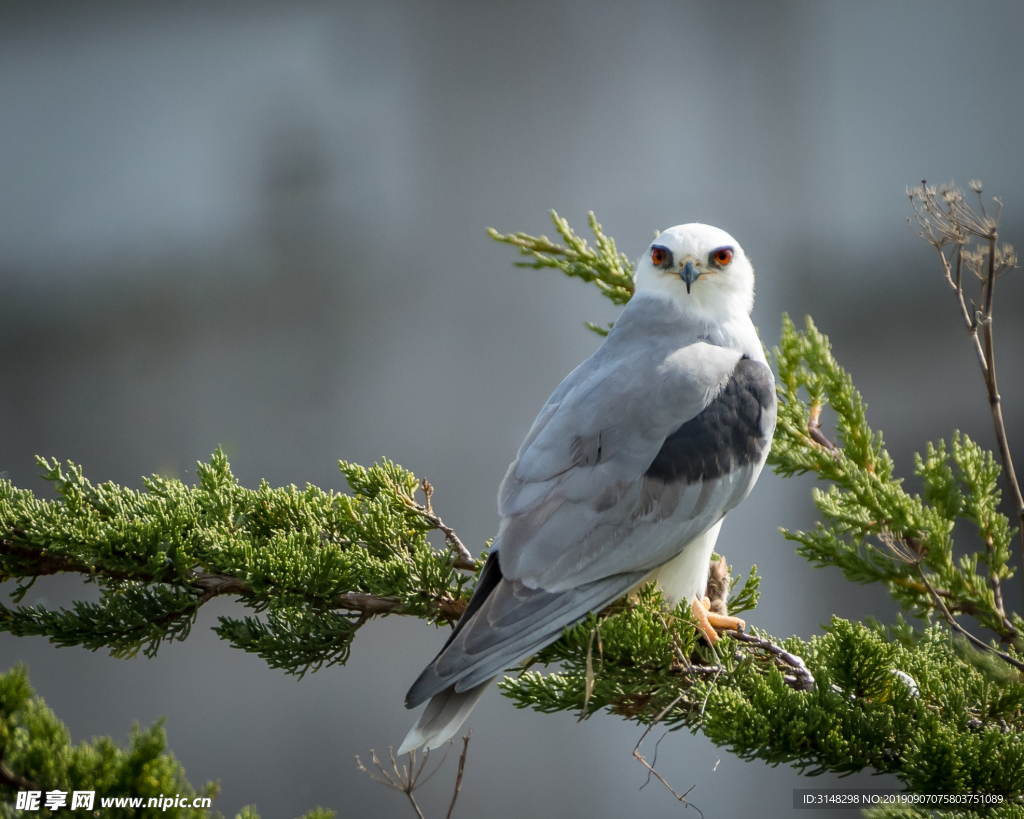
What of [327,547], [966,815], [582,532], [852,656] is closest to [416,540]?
[327,547]

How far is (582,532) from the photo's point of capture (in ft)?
4.52

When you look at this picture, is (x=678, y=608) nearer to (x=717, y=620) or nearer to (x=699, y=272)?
(x=717, y=620)

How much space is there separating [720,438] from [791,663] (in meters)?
0.44

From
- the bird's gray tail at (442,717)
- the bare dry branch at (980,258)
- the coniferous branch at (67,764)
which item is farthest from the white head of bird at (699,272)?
the coniferous branch at (67,764)

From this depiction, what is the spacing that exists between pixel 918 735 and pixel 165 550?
3.87ft

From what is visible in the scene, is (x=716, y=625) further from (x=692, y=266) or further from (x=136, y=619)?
(x=136, y=619)

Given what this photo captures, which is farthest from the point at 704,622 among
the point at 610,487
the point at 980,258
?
the point at 980,258

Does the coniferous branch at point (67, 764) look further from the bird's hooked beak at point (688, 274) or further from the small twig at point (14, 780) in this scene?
the bird's hooked beak at point (688, 274)

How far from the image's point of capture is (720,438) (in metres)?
1.52

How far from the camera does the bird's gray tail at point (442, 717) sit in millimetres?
1246

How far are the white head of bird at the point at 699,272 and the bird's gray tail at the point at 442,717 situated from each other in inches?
37.7

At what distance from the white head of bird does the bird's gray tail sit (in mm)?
957

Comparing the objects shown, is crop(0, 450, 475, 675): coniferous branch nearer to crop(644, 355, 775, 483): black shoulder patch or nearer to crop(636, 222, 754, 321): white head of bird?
crop(644, 355, 775, 483): black shoulder patch

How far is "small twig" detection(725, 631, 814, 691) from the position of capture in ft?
3.98
